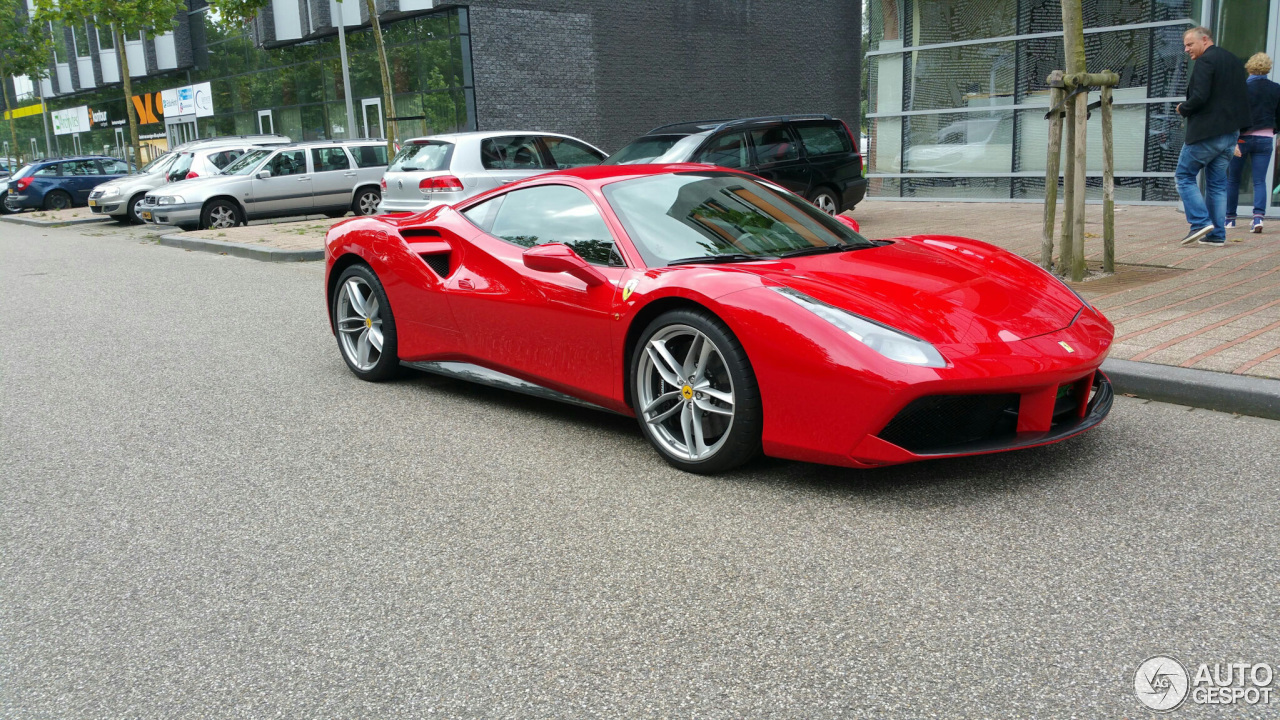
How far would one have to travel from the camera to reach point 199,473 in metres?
4.51

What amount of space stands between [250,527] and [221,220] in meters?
16.3

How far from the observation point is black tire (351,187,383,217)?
1967 centimetres

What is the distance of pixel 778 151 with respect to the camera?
13328mm

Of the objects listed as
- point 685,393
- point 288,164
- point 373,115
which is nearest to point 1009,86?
point 288,164

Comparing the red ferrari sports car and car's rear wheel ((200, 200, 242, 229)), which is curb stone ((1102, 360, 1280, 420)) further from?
car's rear wheel ((200, 200, 242, 229))

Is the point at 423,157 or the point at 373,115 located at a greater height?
the point at 373,115

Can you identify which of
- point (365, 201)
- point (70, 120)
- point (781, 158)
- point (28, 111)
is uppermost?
point (28, 111)

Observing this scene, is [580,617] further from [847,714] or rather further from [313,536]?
[313,536]

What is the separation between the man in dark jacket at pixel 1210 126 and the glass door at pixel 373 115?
2217 cm

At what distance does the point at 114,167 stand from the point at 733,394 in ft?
98.3

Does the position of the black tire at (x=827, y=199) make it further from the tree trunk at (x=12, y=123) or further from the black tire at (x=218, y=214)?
the tree trunk at (x=12, y=123)

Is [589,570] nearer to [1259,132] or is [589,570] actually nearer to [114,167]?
[1259,132]

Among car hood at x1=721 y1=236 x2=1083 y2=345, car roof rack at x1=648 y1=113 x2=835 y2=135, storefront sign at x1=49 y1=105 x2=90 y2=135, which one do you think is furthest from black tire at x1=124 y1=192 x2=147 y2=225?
storefront sign at x1=49 y1=105 x2=90 y2=135

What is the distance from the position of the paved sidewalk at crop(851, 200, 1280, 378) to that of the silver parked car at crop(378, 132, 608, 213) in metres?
4.50
